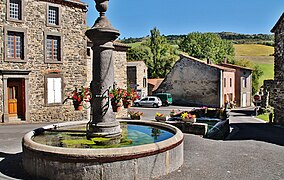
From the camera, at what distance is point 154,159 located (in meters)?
5.88

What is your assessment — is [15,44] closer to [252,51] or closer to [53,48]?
[53,48]

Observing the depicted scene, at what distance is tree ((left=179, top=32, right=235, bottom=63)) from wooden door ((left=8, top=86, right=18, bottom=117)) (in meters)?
47.7

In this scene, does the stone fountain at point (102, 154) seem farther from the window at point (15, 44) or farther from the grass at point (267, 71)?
the grass at point (267, 71)

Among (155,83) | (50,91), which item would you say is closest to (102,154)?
(50,91)

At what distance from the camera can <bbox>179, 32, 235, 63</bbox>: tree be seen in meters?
60.4

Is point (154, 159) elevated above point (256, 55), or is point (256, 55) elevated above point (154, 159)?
point (256, 55)

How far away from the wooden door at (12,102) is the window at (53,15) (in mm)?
5171

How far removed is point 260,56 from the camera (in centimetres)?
7588

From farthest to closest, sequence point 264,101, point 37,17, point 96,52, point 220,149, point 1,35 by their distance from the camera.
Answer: point 264,101
point 37,17
point 1,35
point 220,149
point 96,52

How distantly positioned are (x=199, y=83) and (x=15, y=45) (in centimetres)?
2414

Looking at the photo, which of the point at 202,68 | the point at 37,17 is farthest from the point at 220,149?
the point at 202,68

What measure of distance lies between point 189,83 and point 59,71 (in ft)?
69.7

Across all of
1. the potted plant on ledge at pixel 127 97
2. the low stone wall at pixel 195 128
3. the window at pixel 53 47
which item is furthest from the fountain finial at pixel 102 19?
the window at pixel 53 47

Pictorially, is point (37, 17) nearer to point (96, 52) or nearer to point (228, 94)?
point (96, 52)
